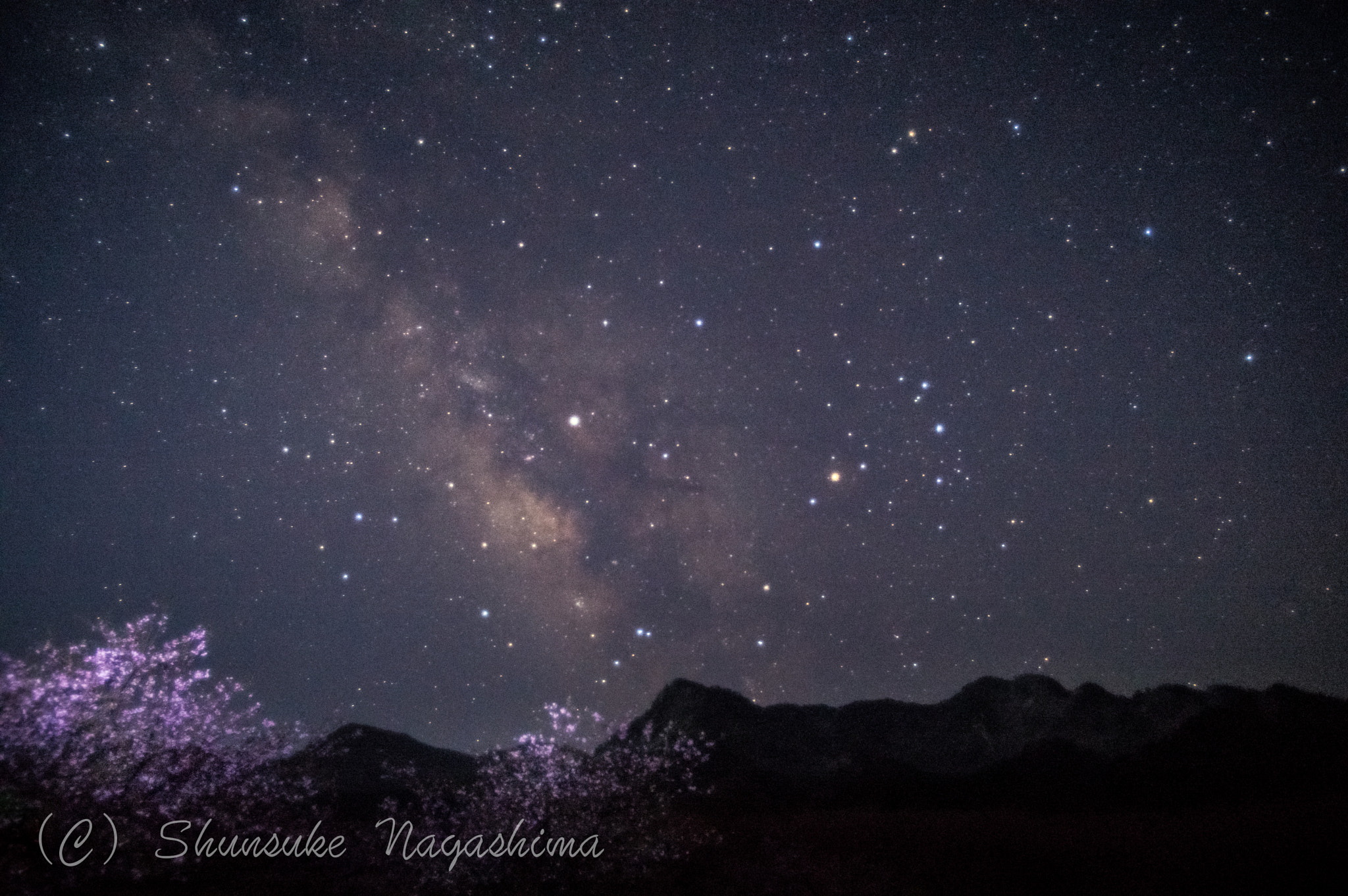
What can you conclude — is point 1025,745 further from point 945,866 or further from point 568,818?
point 568,818

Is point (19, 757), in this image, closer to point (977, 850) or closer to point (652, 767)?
point (652, 767)

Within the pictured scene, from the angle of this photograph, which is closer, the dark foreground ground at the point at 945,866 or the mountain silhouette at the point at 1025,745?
the dark foreground ground at the point at 945,866

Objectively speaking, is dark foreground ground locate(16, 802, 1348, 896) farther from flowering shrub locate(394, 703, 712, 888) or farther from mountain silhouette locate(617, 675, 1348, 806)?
mountain silhouette locate(617, 675, 1348, 806)

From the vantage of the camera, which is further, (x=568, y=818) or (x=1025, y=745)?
(x=1025, y=745)

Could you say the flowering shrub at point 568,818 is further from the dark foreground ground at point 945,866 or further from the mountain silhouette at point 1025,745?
the mountain silhouette at point 1025,745

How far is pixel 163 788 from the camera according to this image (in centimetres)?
1672

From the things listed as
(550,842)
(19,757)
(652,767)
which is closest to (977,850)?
(652,767)

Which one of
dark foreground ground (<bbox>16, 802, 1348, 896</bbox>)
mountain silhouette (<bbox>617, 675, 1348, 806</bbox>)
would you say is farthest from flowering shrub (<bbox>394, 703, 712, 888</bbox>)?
mountain silhouette (<bbox>617, 675, 1348, 806</bbox>)

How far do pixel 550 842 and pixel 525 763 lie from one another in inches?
245

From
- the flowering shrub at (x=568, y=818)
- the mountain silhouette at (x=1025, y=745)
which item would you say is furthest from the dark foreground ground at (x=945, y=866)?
the mountain silhouette at (x=1025, y=745)

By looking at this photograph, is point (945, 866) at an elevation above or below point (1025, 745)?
below

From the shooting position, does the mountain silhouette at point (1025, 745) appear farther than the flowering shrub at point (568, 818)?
Yes

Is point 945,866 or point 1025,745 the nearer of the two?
point 945,866

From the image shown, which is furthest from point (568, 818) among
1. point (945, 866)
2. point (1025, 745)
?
point (1025, 745)
